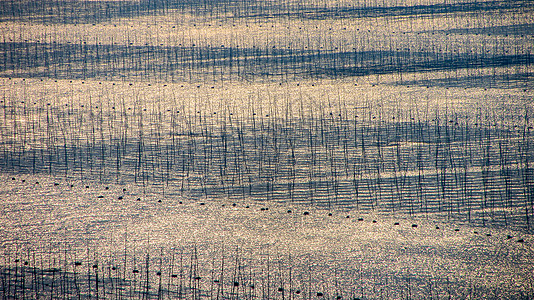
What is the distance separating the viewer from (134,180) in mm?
3465

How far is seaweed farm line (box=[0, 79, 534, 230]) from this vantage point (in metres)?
3.31

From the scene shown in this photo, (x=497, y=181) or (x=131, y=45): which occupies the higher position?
(x=131, y=45)

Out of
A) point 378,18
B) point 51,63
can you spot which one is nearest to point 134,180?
point 51,63

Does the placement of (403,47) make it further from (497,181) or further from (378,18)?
(497,181)

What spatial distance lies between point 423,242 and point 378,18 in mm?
4325

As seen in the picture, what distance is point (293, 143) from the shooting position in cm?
390

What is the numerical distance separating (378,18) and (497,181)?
12.1 feet

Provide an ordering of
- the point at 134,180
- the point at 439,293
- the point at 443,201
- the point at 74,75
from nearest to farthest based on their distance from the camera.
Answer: the point at 439,293 < the point at 443,201 < the point at 134,180 < the point at 74,75

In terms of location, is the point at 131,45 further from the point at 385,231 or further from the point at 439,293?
the point at 439,293

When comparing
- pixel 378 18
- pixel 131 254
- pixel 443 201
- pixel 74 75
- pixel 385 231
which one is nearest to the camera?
pixel 131 254

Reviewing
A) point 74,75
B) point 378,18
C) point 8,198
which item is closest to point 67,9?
point 74,75

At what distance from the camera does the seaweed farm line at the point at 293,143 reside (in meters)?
3.31

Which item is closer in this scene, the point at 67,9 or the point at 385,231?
the point at 385,231

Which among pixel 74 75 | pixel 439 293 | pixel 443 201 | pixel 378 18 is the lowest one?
pixel 439 293
